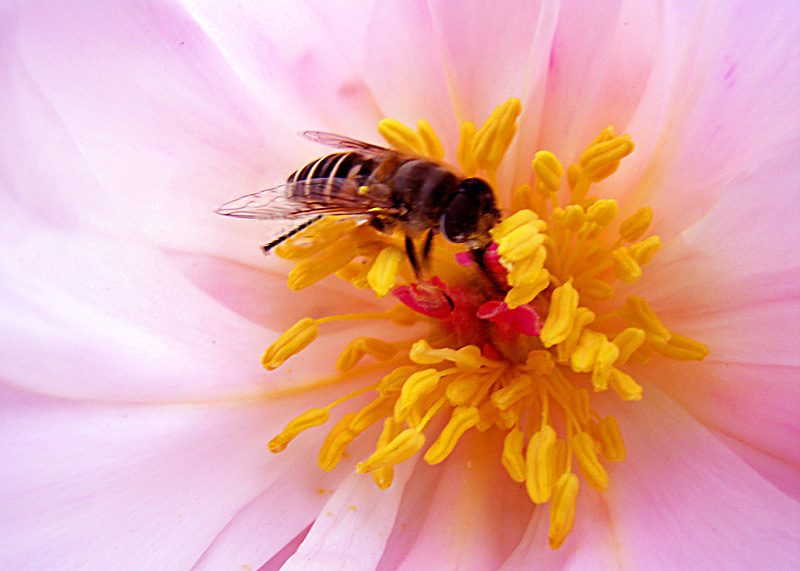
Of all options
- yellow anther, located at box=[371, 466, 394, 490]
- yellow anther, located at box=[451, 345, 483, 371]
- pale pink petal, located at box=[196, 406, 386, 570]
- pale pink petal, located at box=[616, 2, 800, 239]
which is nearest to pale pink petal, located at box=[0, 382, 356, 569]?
pale pink petal, located at box=[196, 406, 386, 570]

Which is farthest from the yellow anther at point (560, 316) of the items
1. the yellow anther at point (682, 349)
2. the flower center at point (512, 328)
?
the yellow anther at point (682, 349)

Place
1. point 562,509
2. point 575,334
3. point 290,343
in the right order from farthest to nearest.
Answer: point 290,343 < point 575,334 < point 562,509

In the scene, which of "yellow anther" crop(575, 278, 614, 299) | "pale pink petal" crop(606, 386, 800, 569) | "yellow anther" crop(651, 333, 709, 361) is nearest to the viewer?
"pale pink petal" crop(606, 386, 800, 569)

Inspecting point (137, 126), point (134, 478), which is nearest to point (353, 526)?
point (134, 478)

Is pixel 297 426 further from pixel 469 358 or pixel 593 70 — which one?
pixel 593 70

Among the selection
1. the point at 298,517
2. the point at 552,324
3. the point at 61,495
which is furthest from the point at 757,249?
the point at 61,495

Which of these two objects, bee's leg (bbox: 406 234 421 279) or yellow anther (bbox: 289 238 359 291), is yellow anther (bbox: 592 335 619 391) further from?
yellow anther (bbox: 289 238 359 291)

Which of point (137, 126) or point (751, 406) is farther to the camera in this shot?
point (137, 126)
